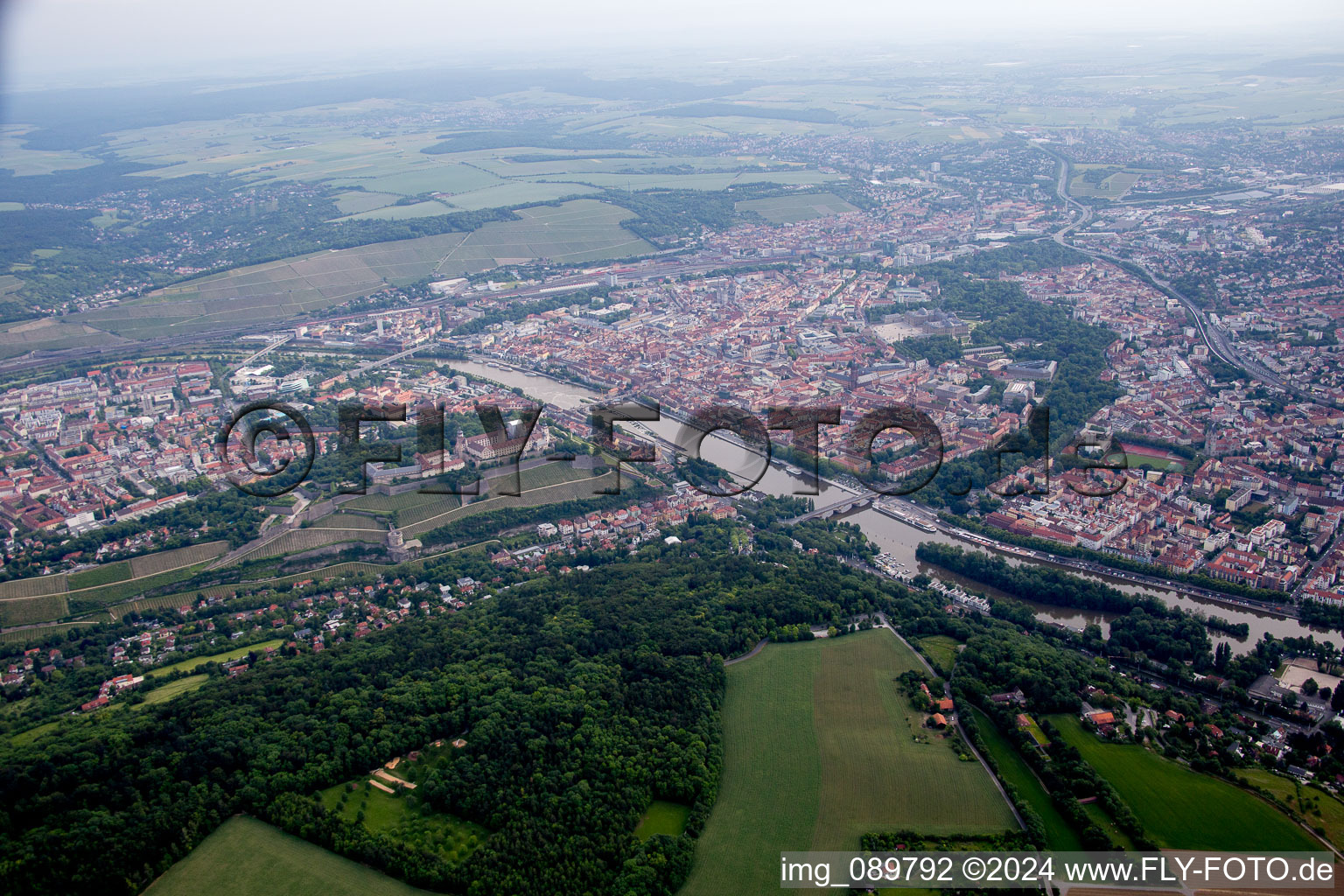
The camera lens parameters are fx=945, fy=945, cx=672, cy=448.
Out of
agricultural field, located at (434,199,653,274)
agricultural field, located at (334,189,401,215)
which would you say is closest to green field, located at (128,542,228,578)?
agricultural field, located at (434,199,653,274)

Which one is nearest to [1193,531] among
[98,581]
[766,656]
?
[766,656]

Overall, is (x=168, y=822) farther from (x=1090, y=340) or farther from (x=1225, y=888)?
(x=1090, y=340)

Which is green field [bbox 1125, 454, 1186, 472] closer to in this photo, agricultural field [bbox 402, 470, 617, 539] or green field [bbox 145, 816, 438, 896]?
agricultural field [bbox 402, 470, 617, 539]

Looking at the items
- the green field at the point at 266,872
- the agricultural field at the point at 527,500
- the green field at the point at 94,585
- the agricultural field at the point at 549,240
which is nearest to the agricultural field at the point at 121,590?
the green field at the point at 94,585

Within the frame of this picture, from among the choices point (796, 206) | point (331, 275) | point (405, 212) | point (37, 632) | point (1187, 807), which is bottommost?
point (37, 632)

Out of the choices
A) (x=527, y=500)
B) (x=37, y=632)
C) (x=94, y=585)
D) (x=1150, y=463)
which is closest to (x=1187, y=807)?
(x=1150, y=463)

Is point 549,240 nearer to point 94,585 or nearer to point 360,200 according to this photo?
point 360,200
